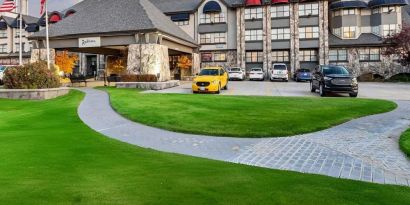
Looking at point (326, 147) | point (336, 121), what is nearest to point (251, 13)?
point (336, 121)

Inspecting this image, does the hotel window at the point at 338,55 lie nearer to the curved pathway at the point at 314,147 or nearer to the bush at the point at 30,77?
the curved pathway at the point at 314,147

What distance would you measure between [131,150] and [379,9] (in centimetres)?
5391

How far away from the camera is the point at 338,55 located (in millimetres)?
52094

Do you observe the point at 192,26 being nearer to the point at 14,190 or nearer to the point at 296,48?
the point at 296,48

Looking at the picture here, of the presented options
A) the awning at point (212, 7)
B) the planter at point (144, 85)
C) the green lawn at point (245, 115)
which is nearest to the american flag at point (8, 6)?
the planter at point (144, 85)

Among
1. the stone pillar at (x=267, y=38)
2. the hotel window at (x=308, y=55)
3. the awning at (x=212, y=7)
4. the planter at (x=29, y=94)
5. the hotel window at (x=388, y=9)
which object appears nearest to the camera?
the planter at (x=29, y=94)

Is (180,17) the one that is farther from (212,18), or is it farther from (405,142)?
(405,142)

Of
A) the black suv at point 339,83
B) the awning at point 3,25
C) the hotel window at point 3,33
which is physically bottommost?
the black suv at point 339,83

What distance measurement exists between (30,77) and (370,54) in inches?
1847

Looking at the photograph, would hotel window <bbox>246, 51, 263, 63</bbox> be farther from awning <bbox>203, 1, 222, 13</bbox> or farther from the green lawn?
the green lawn

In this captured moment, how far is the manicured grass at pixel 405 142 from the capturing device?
27.0ft

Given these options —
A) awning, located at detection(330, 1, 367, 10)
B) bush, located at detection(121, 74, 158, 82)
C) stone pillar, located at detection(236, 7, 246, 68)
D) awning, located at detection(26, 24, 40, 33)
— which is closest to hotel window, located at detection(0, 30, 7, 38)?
awning, located at detection(26, 24, 40, 33)

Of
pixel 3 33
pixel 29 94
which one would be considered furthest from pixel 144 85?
pixel 3 33

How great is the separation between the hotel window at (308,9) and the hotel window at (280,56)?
6581mm
